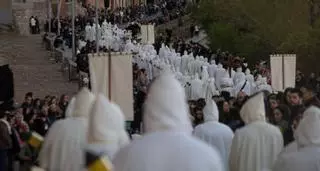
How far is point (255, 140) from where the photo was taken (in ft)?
38.3

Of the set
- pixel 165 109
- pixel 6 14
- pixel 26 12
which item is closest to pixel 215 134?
pixel 165 109

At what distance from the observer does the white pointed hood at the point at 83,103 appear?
9023 mm

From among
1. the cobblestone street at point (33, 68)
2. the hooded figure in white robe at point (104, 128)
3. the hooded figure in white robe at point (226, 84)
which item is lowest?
the cobblestone street at point (33, 68)

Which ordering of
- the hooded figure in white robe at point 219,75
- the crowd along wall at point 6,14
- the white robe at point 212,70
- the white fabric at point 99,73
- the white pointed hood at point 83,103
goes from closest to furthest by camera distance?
the white pointed hood at point 83,103
the white fabric at point 99,73
the hooded figure in white robe at point 219,75
the white robe at point 212,70
the crowd along wall at point 6,14

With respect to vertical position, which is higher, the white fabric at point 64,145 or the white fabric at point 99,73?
the white fabric at point 99,73

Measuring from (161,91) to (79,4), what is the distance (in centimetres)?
6792

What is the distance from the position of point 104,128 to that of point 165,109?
29.6 inches

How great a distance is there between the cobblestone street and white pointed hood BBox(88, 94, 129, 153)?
25.7m

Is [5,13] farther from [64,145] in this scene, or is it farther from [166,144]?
[166,144]

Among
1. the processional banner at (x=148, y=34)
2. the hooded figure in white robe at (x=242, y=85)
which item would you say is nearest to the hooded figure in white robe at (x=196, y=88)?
the hooded figure in white robe at (x=242, y=85)

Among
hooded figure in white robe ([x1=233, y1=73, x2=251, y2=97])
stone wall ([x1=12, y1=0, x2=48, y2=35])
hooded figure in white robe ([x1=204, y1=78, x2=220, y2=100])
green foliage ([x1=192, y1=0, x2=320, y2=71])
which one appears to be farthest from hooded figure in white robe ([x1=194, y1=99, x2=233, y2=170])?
stone wall ([x1=12, y1=0, x2=48, y2=35])

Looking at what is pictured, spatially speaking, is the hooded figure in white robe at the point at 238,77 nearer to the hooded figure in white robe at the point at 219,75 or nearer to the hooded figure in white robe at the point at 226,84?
the hooded figure in white robe at the point at 226,84

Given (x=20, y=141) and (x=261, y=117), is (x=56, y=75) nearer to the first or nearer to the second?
(x=20, y=141)

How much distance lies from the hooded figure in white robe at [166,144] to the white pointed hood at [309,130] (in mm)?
2720
